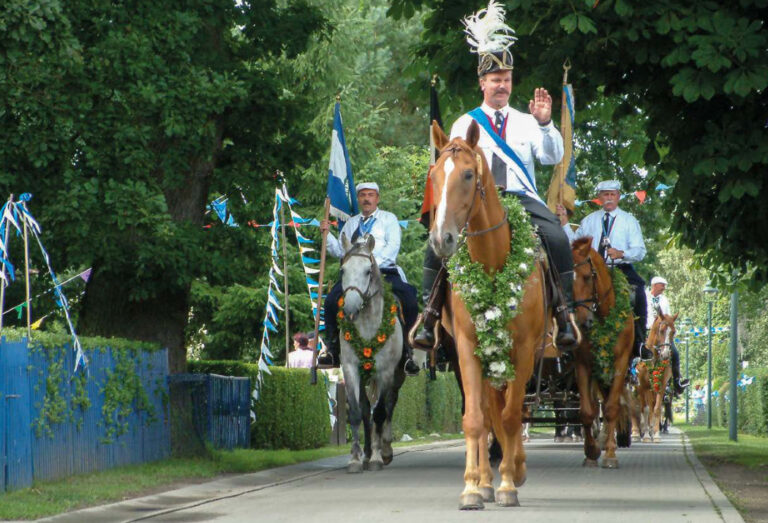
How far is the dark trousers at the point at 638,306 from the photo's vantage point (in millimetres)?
17125

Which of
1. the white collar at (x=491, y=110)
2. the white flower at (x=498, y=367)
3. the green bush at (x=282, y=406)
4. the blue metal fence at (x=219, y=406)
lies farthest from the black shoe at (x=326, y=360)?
the white flower at (x=498, y=367)

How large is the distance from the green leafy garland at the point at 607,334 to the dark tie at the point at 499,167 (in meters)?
4.95

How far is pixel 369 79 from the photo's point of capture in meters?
47.1

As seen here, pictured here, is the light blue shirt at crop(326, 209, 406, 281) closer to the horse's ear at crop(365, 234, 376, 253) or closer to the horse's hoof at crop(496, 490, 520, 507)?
the horse's ear at crop(365, 234, 376, 253)

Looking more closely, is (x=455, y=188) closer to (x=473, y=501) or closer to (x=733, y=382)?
(x=473, y=501)

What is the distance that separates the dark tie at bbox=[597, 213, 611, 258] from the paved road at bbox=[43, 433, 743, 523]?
8.53 ft

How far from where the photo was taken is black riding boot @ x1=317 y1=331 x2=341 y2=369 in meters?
16.9

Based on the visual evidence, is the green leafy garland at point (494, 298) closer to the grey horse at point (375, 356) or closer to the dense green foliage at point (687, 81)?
the dense green foliage at point (687, 81)

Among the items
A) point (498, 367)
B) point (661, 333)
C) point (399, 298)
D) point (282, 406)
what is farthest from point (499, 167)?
point (661, 333)

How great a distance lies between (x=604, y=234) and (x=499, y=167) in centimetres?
633

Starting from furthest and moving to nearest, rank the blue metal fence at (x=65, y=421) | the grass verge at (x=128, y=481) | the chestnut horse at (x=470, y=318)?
the blue metal fence at (x=65, y=421), the grass verge at (x=128, y=481), the chestnut horse at (x=470, y=318)

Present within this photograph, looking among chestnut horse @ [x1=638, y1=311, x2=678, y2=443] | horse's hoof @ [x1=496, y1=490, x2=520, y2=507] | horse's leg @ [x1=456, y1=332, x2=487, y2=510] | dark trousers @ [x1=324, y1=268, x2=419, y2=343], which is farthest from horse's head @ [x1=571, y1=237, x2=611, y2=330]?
chestnut horse @ [x1=638, y1=311, x2=678, y2=443]

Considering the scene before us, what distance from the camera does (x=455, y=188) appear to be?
1012cm

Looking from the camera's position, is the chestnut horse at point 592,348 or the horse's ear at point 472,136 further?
the chestnut horse at point 592,348
